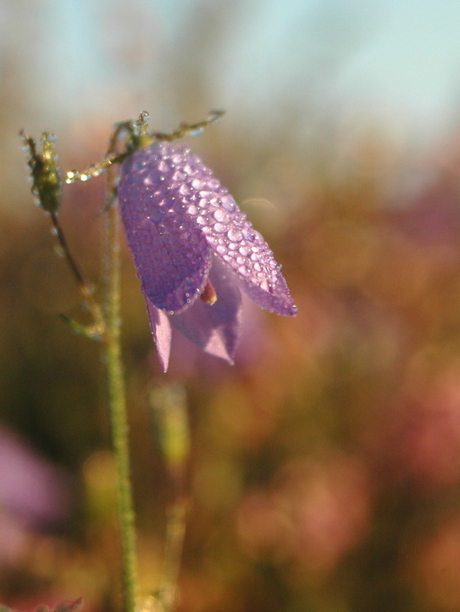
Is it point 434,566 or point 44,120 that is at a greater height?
point 44,120

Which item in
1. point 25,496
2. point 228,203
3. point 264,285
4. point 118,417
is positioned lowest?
point 25,496

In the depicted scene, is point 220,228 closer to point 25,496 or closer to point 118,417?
point 118,417

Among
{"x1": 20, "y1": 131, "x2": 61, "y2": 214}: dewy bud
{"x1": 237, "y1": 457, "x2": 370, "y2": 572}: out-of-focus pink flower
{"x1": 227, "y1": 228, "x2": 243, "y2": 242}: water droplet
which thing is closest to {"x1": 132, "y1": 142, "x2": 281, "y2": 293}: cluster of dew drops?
{"x1": 227, "y1": 228, "x2": 243, "y2": 242}: water droplet

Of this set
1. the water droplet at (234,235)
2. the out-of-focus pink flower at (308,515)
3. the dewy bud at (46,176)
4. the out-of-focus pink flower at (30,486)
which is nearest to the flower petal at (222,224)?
the water droplet at (234,235)

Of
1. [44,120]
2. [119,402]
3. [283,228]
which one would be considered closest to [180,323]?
[119,402]

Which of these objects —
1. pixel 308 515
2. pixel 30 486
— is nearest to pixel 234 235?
pixel 308 515

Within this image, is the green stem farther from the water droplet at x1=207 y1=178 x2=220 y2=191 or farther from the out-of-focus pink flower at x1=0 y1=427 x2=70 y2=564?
the out-of-focus pink flower at x1=0 y1=427 x2=70 y2=564

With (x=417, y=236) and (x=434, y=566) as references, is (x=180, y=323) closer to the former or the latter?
(x=434, y=566)
